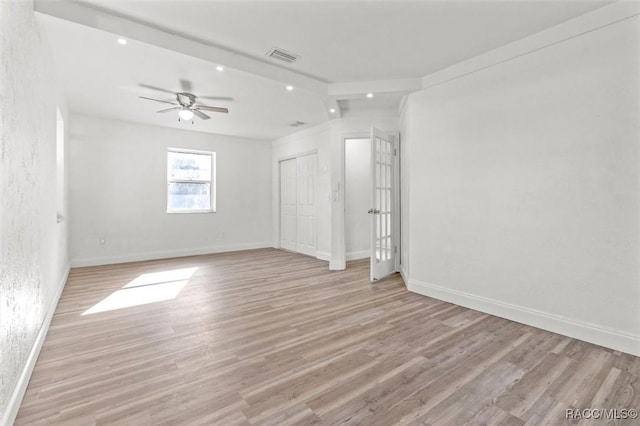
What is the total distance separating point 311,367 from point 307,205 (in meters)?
4.50

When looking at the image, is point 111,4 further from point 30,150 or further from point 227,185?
point 227,185

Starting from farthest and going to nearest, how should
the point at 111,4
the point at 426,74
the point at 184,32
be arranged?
1. the point at 426,74
2. the point at 184,32
3. the point at 111,4

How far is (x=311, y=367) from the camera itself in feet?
6.56

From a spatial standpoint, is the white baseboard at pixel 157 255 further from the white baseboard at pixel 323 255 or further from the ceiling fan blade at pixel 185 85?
the ceiling fan blade at pixel 185 85

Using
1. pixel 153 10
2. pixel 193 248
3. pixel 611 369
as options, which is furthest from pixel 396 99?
pixel 193 248

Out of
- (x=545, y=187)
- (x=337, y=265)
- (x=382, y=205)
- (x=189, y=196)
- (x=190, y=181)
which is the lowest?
(x=337, y=265)

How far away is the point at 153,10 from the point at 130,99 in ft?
7.55

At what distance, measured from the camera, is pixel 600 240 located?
236cm

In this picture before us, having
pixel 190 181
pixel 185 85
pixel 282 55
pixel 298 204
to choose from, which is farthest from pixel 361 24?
pixel 190 181

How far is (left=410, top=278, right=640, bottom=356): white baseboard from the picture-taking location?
7.36 feet

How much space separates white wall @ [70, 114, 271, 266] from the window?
0.46 feet

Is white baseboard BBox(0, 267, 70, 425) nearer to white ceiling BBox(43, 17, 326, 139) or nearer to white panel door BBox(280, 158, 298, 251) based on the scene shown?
white ceiling BBox(43, 17, 326, 139)

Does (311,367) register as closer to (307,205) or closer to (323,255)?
(323,255)

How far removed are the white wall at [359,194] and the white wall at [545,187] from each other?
2395mm
